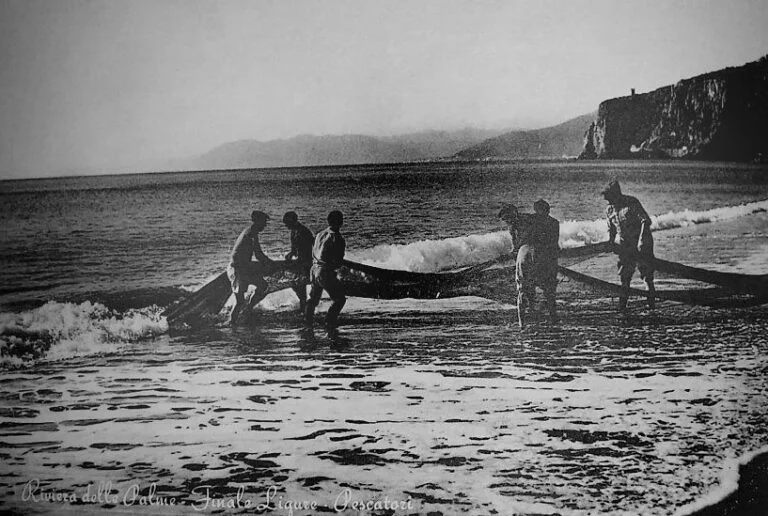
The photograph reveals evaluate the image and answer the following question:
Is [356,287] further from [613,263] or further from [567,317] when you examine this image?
[613,263]

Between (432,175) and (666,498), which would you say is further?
(432,175)

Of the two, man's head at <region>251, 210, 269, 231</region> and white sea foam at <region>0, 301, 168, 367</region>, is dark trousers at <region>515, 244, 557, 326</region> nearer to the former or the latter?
man's head at <region>251, 210, 269, 231</region>

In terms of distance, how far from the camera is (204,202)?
3.22 metres

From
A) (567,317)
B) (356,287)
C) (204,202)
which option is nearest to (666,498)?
(567,317)

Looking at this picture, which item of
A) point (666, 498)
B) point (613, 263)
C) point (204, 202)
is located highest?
point (204, 202)

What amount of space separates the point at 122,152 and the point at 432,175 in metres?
1.50

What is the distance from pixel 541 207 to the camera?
3154mm

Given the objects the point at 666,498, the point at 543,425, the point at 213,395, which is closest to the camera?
the point at 666,498

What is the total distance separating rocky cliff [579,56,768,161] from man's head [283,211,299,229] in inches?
52.5

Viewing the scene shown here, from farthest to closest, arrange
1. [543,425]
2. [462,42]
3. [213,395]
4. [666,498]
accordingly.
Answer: [462,42] < [213,395] < [543,425] < [666,498]

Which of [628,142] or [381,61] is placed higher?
[381,61]

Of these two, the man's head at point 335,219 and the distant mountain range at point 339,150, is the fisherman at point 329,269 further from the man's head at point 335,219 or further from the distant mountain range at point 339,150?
the distant mountain range at point 339,150

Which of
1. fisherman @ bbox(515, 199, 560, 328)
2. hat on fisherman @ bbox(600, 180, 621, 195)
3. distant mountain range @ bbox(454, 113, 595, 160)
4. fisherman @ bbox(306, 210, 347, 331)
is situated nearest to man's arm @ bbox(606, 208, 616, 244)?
hat on fisherman @ bbox(600, 180, 621, 195)

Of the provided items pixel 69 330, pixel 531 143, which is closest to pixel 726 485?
pixel 531 143
